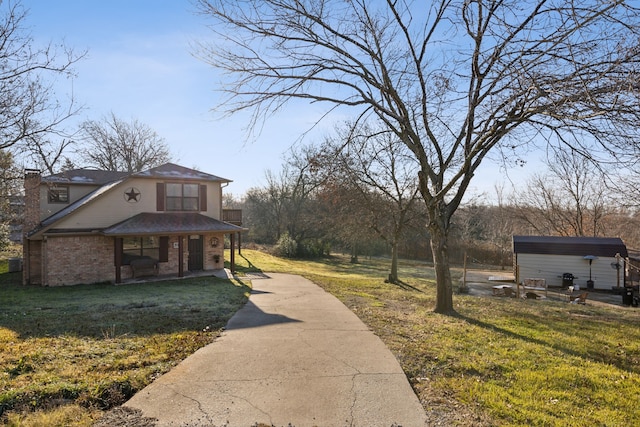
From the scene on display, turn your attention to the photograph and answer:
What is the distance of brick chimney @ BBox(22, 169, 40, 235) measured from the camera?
1617cm

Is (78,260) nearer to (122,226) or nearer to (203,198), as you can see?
(122,226)

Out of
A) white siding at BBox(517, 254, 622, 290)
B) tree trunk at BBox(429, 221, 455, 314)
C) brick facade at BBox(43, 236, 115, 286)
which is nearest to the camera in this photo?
tree trunk at BBox(429, 221, 455, 314)

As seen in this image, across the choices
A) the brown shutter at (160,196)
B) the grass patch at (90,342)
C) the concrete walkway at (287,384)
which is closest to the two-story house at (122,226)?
the brown shutter at (160,196)

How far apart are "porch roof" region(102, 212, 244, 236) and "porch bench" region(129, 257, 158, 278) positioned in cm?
163

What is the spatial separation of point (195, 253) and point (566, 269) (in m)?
21.1

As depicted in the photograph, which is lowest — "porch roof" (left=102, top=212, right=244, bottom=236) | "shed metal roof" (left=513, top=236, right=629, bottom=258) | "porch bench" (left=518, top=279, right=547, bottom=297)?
"porch bench" (left=518, top=279, right=547, bottom=297)

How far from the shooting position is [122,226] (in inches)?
635

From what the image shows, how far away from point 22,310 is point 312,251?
27263mm

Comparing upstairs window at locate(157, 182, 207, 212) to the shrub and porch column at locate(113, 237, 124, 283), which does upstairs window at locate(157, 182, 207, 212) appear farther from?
the shrub

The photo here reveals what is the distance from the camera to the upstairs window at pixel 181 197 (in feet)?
59.0

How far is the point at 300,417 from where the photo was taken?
13.1 feet

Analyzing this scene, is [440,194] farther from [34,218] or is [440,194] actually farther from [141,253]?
[34,218]

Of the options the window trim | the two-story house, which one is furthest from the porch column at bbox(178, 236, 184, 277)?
the window trim

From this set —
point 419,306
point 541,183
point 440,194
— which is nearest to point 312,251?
point 541,183
